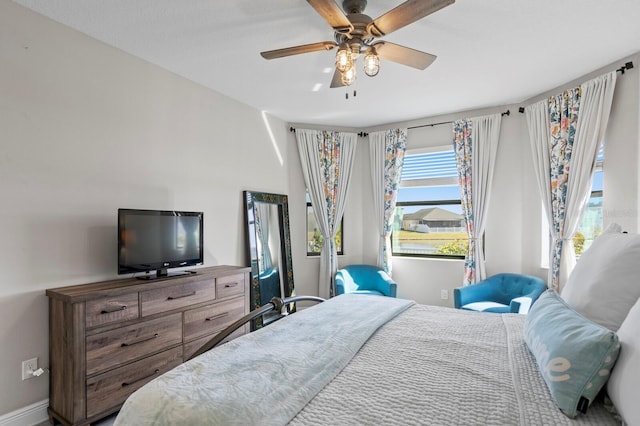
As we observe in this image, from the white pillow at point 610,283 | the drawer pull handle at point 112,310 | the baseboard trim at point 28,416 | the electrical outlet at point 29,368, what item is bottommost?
the baseboard trim at point 28,416

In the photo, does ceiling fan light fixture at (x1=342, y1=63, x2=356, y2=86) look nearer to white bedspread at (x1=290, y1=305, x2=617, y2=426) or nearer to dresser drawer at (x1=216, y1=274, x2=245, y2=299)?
white bedspread at (x1=290, y1=305, x2=617, y2=426)

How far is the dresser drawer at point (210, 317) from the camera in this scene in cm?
274

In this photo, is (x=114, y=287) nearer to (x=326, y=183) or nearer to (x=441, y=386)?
(x=441, y=386)

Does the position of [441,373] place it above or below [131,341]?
above

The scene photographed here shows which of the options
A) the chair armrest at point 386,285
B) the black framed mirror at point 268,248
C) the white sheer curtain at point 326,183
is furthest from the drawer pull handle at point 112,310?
the chair armrest at point 386,285

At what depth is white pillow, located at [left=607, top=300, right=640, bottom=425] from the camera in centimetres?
86

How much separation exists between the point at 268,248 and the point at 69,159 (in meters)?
2.27

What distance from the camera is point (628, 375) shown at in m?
0.91

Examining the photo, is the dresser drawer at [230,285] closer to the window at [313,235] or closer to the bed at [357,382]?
the bed at [357,382]

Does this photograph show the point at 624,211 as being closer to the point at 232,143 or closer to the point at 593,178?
the point at 593,178

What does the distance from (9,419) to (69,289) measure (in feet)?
2.70

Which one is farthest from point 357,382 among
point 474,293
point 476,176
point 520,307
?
point 476,176

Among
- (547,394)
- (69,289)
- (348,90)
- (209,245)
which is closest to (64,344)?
(69,289)

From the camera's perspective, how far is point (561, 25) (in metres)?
2.36
